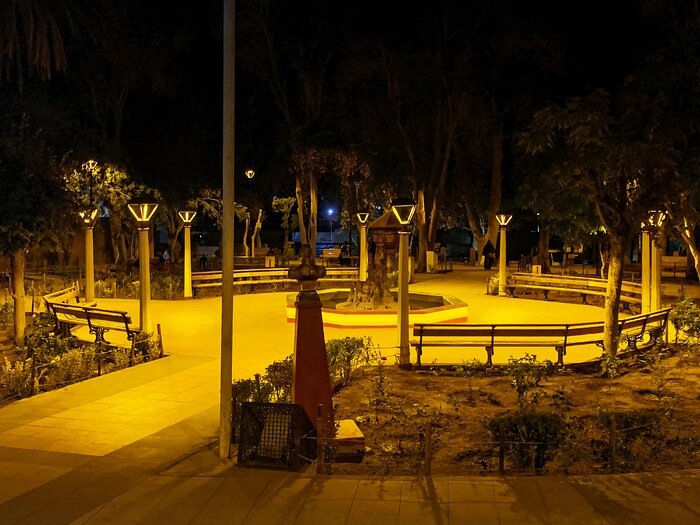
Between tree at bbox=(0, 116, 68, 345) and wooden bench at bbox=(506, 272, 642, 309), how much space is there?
14303 mm

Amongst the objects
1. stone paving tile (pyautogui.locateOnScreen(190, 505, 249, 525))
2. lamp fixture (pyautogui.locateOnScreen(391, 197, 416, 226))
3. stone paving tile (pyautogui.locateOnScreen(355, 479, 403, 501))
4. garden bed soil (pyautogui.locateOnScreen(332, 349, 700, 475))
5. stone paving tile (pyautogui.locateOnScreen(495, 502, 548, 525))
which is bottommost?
stone paving tile (pyautogui.locateOnScreen(190, 505, 249, 525))

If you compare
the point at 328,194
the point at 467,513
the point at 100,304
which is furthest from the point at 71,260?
the point at 467,513

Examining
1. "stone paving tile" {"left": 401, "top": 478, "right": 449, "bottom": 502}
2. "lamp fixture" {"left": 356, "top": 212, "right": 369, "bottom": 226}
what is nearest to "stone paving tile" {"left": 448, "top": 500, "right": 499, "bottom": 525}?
"stone paving tile" {"left": 401, "top": 478, "right": 449, "bottom": 502}

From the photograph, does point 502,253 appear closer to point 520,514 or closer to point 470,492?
point 470,492

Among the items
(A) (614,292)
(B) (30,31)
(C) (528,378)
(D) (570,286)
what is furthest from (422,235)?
(C) (528,378)

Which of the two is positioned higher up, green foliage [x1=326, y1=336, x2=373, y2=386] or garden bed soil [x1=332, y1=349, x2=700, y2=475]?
green foliage [x1=326, y1=336, x2=373, y2=386]

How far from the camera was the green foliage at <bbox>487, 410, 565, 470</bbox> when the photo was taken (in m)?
7.10

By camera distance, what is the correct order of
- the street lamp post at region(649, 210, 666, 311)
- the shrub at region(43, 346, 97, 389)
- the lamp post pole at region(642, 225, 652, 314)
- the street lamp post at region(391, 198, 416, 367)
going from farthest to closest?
1. the lamp post pole at region(642, 225, 652, 314)
2. the street lamp post at region(649, 210, 666, 311)
3. the street lamp post at region(391, 198, 416, 367)
4. the shrub at region(43, 346, 97, 389)

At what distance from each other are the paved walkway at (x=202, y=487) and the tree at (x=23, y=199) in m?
4.64

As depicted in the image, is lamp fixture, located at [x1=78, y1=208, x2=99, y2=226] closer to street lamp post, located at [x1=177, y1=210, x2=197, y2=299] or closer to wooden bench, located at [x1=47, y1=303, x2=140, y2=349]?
street lamp post, located at [x1=177, y1=210, x2=197, y2=299]

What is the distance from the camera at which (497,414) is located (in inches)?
→ 355

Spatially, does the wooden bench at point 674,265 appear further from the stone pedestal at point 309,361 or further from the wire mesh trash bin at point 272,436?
the wire mesh trash bin at point 272,436

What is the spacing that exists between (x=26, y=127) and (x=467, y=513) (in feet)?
40.6

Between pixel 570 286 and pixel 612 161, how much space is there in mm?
11955
